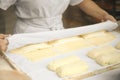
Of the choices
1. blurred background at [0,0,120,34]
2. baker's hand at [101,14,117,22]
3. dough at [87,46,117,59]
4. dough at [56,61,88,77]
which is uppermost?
dough at [56,61,88,77]

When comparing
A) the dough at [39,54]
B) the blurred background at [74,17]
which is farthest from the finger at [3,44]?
the blurred background at [74,17]

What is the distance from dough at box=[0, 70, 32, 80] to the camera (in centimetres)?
88

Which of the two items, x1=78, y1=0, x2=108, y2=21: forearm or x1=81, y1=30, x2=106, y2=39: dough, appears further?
x1=78, y1=0, x2=108, y2=21: forearm

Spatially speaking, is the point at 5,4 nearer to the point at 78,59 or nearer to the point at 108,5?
the point at 78,59

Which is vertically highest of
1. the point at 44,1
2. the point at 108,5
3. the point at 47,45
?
the point at 44,1

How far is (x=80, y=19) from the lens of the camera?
3773mm

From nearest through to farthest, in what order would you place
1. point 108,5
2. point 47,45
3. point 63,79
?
point 63,79 → point 47,45 → point 108,5

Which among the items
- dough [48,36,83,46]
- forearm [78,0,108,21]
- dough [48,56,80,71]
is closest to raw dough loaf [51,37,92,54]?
dough [48,36,83,46]

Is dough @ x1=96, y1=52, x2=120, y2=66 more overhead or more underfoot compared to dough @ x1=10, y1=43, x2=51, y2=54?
more overhead

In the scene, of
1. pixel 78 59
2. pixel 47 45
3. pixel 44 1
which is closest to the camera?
pixel 78 59

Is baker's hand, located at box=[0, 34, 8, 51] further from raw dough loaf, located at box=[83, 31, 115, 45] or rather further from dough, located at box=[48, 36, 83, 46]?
raw dough loaf, located at box=[83, 31, 115, 45]

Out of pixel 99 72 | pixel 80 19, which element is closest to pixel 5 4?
pixel 99 72

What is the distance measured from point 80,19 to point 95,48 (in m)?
Result: 2.58

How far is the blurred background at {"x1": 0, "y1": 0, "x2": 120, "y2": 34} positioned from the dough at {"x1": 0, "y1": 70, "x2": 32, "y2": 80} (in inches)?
68.8
